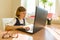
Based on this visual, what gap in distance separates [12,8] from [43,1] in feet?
2.88

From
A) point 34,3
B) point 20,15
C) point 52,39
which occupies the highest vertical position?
point 34,3

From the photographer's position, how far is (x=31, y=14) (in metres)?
3.46

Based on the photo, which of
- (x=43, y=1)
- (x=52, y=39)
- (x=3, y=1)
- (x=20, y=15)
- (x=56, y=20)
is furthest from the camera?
(x=3, y=1)

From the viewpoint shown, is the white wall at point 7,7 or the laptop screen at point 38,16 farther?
the white wall at point 7,7

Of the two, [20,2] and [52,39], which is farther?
[20,2]

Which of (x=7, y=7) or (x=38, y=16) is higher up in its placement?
(x=7, y=7)

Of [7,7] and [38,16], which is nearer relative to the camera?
[38,16]

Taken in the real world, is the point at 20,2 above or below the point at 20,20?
above

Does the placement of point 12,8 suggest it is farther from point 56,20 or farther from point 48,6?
point 56,20

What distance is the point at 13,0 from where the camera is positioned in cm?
369

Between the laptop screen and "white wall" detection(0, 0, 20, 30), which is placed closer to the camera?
the laptop screen

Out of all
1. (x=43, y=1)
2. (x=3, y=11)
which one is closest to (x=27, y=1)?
(x=43, y=1)

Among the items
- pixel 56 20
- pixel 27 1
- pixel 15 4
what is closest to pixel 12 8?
pixel 15 4

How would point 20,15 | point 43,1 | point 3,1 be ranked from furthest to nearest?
point 3,1 → point 43,1 → point 20,15
